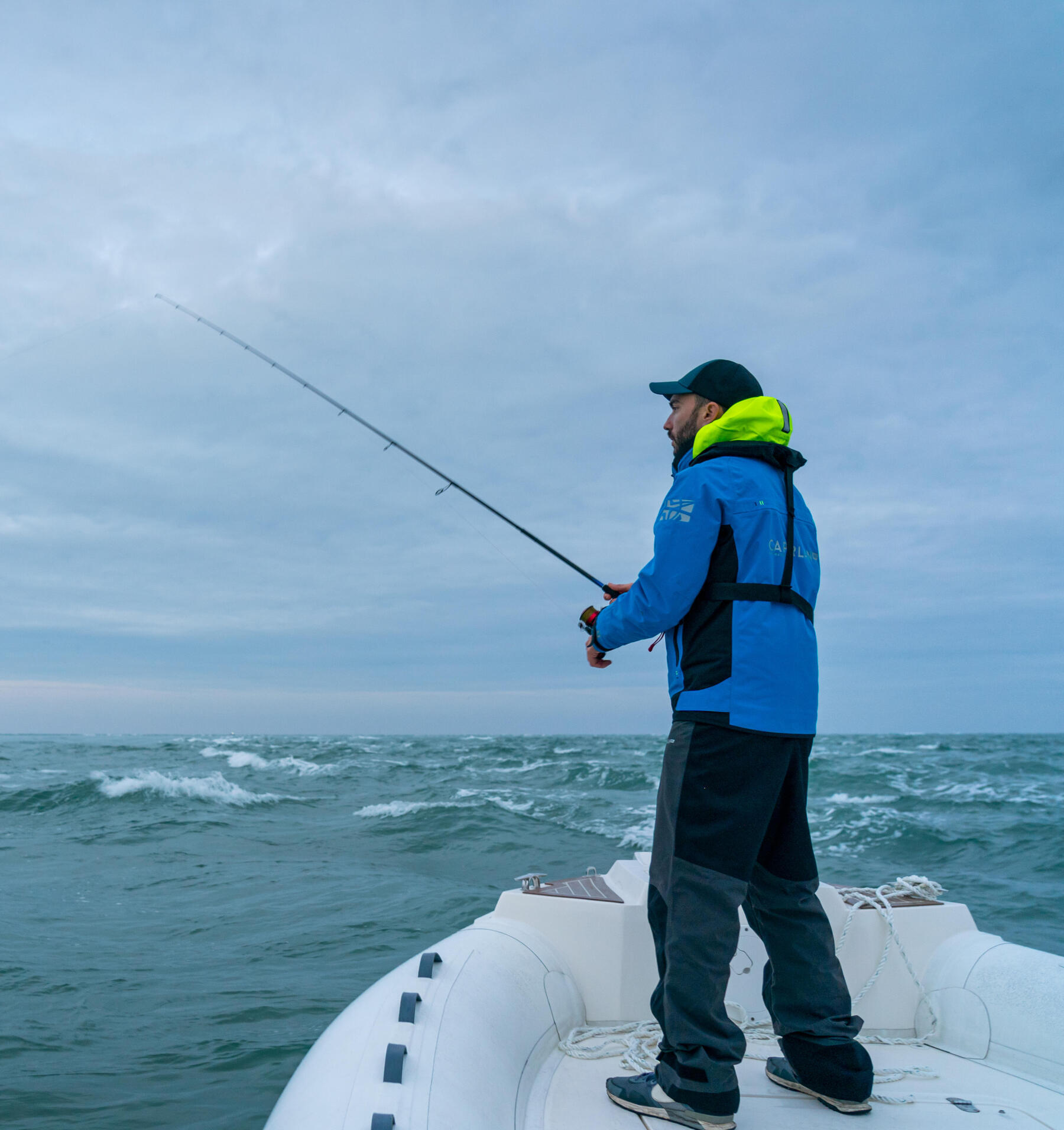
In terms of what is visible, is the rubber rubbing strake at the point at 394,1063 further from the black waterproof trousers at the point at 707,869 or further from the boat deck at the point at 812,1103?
the black waterproof trousers at the point at 707,869

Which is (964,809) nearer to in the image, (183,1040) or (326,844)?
(326,844)

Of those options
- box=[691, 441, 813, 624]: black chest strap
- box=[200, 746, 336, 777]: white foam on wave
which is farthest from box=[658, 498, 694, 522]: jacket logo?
box=[200, 746, 336, 777]: white foam on wave

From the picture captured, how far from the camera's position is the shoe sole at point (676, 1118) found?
1663 millimetres

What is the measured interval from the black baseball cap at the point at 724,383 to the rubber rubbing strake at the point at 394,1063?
1495 mm

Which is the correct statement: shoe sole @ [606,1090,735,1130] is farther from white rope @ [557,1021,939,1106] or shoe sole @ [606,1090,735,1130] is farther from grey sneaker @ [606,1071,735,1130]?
white rope @ [557,1021,939,1106]

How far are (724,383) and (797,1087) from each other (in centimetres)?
161

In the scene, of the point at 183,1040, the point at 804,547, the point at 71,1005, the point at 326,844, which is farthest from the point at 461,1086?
the point at 326,844

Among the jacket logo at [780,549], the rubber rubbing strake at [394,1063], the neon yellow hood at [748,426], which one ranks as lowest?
the rubber rubbing strake at [394,1063]

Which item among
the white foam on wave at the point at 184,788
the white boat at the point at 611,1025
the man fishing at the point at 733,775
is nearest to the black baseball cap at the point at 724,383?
the man fishing at the point at 733,775

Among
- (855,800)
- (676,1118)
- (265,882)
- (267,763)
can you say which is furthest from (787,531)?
(267,763)

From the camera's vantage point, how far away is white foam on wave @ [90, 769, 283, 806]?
12734mm

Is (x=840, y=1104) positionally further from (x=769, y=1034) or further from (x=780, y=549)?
(x=780, y=549)

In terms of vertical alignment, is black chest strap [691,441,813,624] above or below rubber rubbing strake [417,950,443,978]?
above

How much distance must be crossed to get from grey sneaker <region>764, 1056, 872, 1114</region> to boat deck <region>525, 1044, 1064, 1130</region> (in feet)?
0.05
